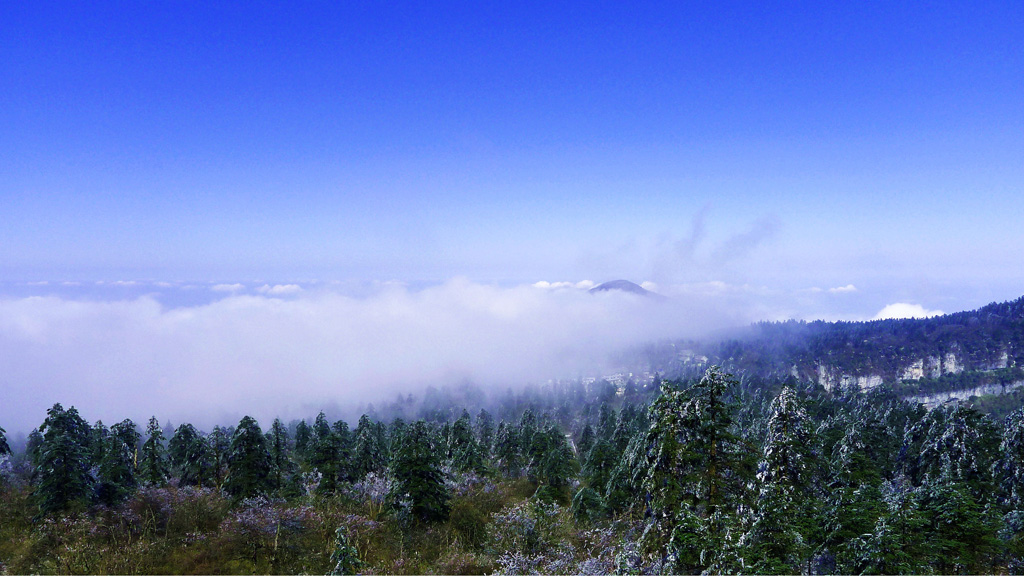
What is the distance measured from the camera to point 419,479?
3145 centimetres

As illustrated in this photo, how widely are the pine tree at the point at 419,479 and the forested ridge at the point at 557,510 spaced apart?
135 mm

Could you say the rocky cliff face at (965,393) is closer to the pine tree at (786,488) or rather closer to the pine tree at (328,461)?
the pine tree at (786,488)

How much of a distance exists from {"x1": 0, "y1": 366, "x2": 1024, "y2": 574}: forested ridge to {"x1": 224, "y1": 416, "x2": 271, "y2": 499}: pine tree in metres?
0.12

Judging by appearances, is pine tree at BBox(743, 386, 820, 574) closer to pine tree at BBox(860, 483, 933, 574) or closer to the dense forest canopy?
the dense forest canopy

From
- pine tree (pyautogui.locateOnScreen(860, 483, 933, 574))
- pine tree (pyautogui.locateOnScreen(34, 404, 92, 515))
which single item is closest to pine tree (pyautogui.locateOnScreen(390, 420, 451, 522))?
pine tree (pyautogui.locateOnScreen(34, 404, 92, 515))

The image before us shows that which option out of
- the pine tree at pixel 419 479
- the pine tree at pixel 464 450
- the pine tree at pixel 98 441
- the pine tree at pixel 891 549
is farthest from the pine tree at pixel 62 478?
the pine tree at pixel 891 549

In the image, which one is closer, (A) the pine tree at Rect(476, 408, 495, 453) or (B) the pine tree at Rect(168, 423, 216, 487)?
(B) the pine tree at Rect(168, 423, 216, 487)

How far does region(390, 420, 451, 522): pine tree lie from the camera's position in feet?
102

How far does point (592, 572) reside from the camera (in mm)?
19266

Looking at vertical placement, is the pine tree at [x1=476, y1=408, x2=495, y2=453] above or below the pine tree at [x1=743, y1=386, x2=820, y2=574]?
below

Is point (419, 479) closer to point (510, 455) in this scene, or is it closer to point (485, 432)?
point (510, 455)

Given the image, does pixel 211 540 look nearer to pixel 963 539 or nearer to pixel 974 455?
pixel 963 539

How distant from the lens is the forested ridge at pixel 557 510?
1716cm

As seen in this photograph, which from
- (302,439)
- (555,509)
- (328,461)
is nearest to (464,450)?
(328,461)
